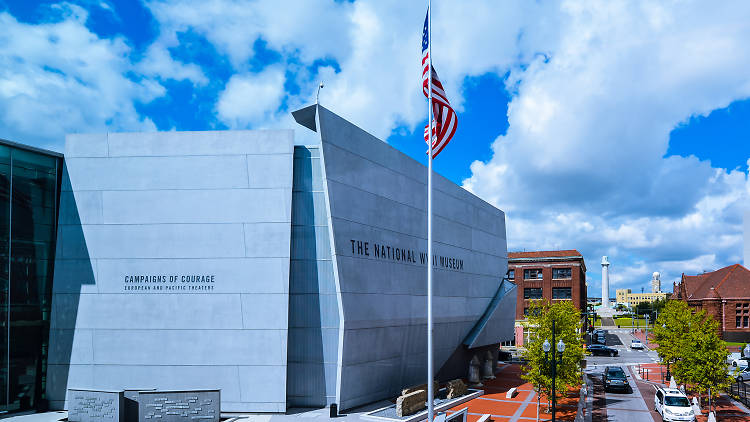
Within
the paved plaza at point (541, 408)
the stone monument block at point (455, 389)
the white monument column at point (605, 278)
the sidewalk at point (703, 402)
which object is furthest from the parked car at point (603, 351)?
the white monument column at point (605, 278)

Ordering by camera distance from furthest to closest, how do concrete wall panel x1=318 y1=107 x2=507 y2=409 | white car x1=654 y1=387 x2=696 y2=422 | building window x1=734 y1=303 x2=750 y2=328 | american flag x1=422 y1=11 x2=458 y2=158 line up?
1. building window x1=734 y1=303 x2=750 y2=328
2. white car x1=654 y1=387 x2=696 y2=422
3. concrete wall panel x1=318 y1=107 x2=507 y2=409
4. american flag x1=422 y1=11 x2=458 y2=158

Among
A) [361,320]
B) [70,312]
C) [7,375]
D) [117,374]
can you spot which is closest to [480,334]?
[361,320]

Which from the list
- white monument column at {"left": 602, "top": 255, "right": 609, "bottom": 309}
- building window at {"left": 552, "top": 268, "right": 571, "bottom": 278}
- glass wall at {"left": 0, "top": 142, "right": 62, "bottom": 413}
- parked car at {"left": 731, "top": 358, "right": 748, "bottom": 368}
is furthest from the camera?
white monument column at {"left": 602, "top": 255, "right": 609, "bottom": 309}

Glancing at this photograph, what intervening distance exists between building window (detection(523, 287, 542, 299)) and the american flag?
6949 centimetres

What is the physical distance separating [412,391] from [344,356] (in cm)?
467

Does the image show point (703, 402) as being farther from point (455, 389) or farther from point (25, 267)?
point (25, 267)

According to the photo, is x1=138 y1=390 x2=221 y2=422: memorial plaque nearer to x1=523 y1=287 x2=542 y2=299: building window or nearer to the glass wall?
the glass wall

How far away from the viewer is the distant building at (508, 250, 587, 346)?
80188mm

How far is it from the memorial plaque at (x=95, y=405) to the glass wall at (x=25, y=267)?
3.39 m

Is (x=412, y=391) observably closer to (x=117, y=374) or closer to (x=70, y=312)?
(x=117, y=374)

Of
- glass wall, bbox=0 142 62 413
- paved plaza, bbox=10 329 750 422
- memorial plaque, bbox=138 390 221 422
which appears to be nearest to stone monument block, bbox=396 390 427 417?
paved plaza, bbox=10 329 750 422

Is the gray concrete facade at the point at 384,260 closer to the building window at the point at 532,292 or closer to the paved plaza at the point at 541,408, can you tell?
the paved plaza at the point at 541,408

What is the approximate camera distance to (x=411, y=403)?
23859 mm

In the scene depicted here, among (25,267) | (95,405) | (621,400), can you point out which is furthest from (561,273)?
(25,267)
